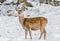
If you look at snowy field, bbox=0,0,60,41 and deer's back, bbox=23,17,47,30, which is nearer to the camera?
deer's back, bbox=23,17,47,30

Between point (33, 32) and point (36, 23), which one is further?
point (33, 32)

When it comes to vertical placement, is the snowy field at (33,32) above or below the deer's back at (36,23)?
below

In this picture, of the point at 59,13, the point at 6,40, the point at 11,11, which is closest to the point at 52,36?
the point at 6,40

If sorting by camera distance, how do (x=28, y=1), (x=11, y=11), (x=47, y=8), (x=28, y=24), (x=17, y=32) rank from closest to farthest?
(x=28, y=24) → (x=17, y=32) → (x=11, y=11) → (x=47, y=8) → (x=28, y=1)

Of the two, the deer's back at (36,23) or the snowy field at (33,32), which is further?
the snowy field at (33,32)

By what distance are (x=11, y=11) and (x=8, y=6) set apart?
152 centimetres

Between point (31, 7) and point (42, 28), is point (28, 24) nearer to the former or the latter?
point (42, 28)

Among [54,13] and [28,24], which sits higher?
[28,24]

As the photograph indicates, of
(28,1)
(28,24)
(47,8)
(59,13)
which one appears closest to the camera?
(28,24)

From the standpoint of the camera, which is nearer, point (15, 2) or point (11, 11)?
point (11, 11)

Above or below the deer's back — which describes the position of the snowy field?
below

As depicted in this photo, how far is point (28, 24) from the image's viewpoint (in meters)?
9.26

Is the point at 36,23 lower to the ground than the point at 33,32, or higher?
higher

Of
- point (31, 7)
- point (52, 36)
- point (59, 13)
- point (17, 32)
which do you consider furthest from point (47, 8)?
point (52, 36)
